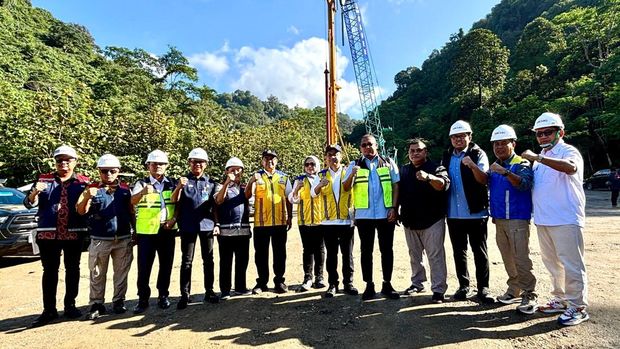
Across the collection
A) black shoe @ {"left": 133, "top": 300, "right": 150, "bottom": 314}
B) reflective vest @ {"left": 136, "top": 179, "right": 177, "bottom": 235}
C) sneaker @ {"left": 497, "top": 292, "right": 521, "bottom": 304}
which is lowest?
black shoe @ {"left": 133, "top": 300, "right": 150, "bottom": 314}

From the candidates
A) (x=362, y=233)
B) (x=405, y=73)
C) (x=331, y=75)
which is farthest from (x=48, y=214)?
(x=405, y=73)

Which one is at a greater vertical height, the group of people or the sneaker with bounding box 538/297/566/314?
the group of people

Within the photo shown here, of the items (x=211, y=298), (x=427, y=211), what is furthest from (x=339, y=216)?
(x=211, y=298)

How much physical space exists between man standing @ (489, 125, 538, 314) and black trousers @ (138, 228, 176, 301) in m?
3.84

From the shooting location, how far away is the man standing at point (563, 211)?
3352 mm

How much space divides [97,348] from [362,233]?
3043 millimetres

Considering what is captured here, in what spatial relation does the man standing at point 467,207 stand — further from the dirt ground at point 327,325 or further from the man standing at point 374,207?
the man standing at point 374,207

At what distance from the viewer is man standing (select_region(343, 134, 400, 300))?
4371mm

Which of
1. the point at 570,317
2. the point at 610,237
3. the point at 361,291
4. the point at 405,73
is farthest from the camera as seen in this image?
the point at 405,73

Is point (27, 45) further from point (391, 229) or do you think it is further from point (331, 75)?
point (391, 229)

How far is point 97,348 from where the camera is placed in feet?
11.7

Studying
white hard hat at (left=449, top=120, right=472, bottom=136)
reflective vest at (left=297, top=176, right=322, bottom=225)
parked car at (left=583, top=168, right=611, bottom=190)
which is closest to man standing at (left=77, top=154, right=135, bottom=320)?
reflective vest at (left=297, top=176, right=322, bottom=225)

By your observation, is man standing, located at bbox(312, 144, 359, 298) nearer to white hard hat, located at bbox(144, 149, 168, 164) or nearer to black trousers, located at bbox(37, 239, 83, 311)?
white hard hat, located at bbox(144, 149, 168, 164)

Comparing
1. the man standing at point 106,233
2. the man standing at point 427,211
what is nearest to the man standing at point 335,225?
the man standing at point 427,211
